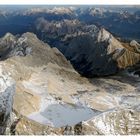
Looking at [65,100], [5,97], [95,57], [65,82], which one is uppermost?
[5,97]

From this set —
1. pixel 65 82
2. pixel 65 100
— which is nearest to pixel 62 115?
pixel 65 100

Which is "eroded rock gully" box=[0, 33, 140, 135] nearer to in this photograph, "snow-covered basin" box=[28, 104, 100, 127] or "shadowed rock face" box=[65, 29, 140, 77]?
"snow-covered basin" box=[28, 104, 100, 127]

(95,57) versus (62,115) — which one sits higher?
(62,115)

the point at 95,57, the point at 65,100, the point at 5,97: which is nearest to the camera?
the point at 5,97

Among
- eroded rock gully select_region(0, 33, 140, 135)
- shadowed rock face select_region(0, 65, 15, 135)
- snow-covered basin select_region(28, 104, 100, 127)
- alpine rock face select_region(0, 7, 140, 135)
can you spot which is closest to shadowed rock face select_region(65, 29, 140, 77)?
alpine rock face select_region(0, 7, 140, 135)

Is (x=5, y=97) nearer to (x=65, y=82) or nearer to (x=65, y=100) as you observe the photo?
(x=65, y=100)

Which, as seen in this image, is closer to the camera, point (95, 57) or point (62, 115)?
point (62, 115)

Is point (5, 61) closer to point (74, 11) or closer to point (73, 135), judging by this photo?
point (74, 11)

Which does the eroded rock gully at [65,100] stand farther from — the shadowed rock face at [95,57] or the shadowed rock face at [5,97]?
the shadowed rock face at [95,57]
